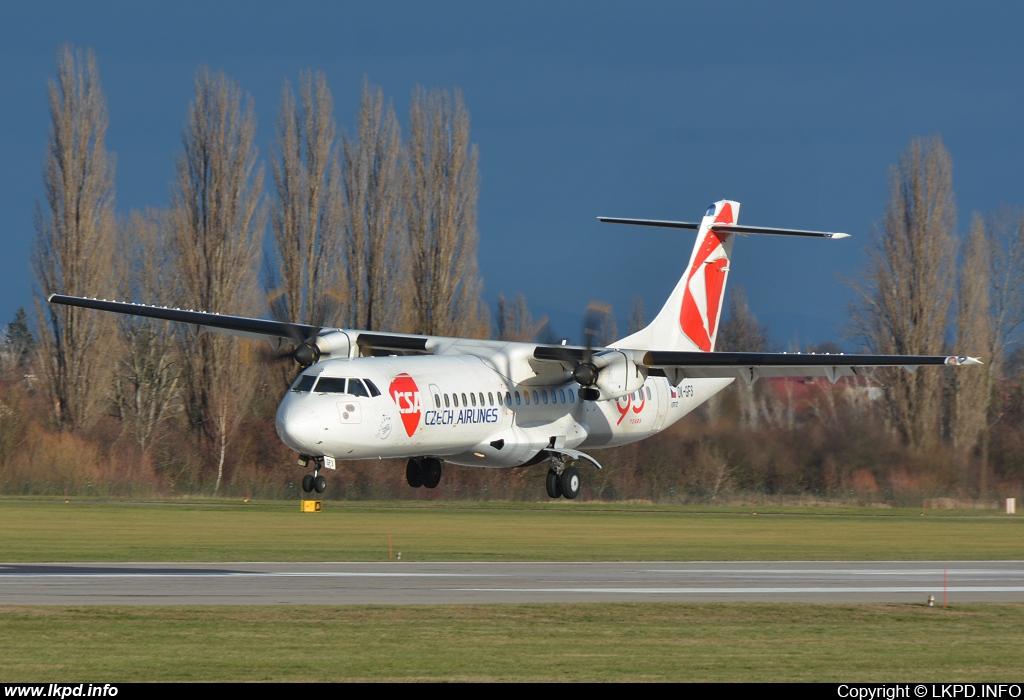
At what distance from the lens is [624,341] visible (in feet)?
122

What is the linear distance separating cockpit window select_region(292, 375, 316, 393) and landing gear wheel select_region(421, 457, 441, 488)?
614cm

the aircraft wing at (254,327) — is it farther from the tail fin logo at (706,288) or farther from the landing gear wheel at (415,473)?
the tail fin logo at (706,288)

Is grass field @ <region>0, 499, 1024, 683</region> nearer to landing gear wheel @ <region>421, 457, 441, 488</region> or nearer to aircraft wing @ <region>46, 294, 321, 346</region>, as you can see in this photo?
landing gear wheel @ <region>421, 457, 441, 488</region>

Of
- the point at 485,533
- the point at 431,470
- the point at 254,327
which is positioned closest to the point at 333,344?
the point at 254,327

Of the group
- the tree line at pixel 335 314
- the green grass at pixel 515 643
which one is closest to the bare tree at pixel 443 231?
the tree line at pixel 335 314

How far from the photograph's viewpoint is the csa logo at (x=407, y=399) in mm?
28812

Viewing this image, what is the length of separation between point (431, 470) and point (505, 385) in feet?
9.49

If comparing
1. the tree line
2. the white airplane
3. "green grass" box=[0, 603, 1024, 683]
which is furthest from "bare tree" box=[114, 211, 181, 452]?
"green grass" box=[0, 603, 1024, 683]

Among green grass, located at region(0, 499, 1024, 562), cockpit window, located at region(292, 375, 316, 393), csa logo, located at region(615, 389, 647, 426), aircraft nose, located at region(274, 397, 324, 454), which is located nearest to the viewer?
aircraft nose, located at region(274, 397, 324, 454)

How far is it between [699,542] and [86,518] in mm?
19039

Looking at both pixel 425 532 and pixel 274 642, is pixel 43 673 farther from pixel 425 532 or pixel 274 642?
pixel 425 532

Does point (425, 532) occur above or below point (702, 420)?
below

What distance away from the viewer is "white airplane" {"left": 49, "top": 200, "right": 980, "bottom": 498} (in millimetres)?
27891
